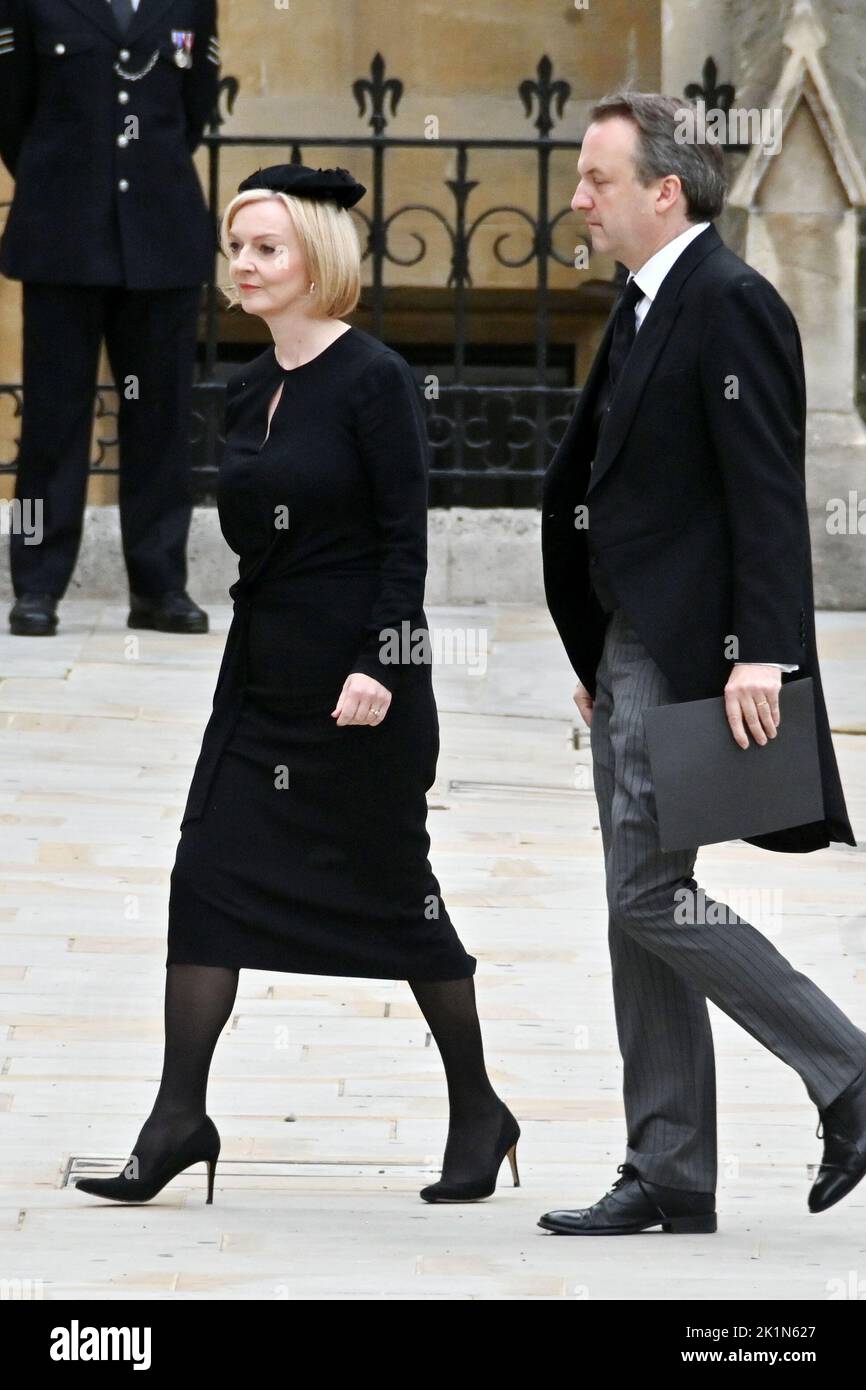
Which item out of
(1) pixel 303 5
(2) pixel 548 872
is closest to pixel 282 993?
(2) pixel 548 872

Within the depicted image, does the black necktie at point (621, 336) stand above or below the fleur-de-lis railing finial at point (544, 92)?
below

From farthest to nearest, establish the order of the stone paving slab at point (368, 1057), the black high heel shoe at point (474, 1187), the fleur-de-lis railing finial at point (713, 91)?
the fleur-de-lis railing finial at point (713, 91)
the black high heel shoe at point (474, 1187)
the stone paving slab at point (368, 1057)

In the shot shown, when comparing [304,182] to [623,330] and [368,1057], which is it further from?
[368,1057]

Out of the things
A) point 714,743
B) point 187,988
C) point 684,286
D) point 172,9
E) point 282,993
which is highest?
point 172,9

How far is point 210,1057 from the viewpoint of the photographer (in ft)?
13.8

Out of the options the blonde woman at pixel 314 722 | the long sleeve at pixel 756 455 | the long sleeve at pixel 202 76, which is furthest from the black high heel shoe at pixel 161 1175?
the long sleeve at pixel 202 76

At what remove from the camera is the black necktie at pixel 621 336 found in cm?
408

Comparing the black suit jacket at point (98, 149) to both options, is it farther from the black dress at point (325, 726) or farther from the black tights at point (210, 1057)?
the black tights at point (210, 1057)

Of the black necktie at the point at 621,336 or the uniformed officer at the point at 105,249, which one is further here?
the uniformed officer at the point at 105,249

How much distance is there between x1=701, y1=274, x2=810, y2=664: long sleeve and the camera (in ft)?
12.6

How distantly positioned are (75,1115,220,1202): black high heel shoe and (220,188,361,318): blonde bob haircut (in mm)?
1353
